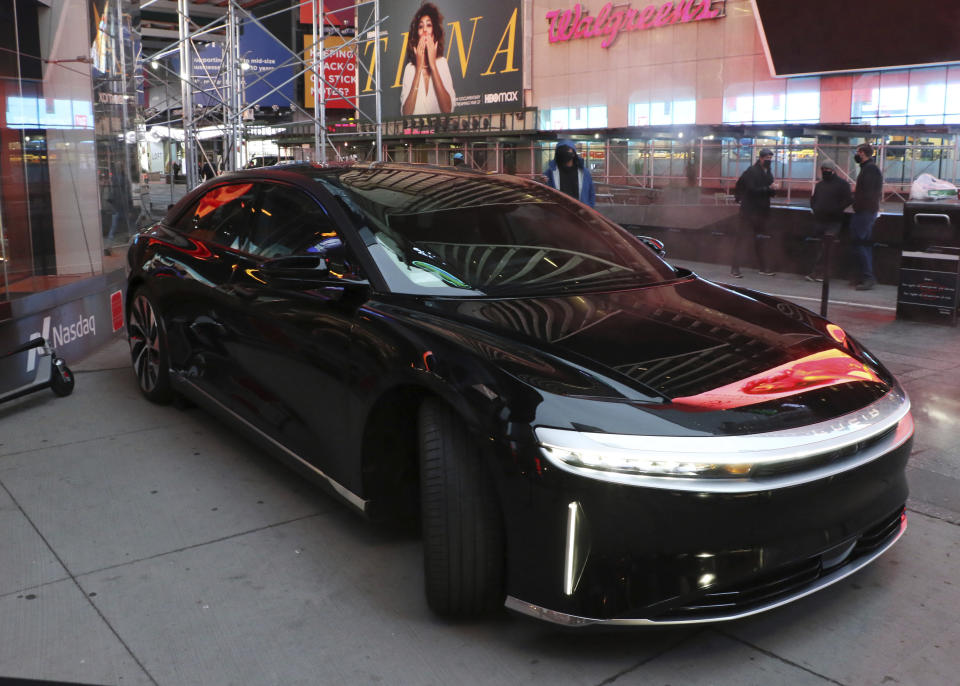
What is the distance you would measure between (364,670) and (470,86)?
3398 cm

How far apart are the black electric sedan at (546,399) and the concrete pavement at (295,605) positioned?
24cm

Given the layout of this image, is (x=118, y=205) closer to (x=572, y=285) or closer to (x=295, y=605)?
(x=572, y=285)

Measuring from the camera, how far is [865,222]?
38.3 feet

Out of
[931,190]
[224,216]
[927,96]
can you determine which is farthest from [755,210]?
[927,96]

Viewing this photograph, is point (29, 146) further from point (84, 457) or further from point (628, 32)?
point (628, 32)

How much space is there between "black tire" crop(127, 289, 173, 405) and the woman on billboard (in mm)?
31858

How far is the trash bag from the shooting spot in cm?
1048

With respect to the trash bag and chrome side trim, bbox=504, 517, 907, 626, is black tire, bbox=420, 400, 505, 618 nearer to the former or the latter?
chrome side trim, bbox=504, 517, 907, 626

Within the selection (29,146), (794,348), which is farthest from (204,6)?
(794,348)

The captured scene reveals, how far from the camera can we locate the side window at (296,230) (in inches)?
150

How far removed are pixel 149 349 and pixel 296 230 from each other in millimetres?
1945

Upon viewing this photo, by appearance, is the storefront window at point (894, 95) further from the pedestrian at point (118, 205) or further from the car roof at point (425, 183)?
the car roof at point (425, 183)

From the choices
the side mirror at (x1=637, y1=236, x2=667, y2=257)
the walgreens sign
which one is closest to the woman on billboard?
the walgreens sign

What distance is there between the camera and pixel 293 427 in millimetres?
3984
